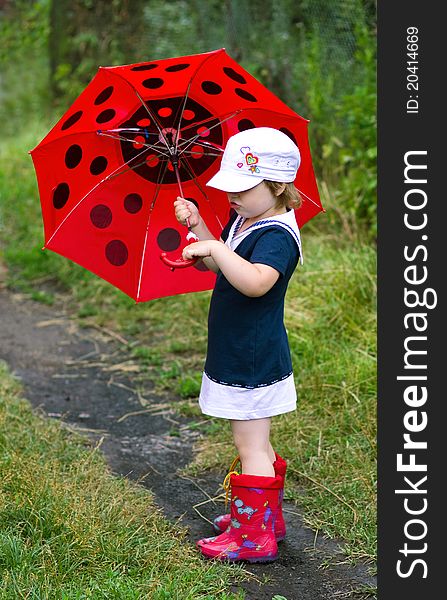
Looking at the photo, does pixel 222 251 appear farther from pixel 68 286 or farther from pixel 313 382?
pixel 68 286

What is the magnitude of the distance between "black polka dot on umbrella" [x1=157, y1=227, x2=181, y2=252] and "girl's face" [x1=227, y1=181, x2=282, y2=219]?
0.42 m

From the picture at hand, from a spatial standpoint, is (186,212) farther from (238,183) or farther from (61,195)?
(61,195)

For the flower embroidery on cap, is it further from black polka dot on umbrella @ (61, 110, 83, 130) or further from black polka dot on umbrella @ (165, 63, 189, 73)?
black polka dot on umbrella @ (61, 110, 83, 130)

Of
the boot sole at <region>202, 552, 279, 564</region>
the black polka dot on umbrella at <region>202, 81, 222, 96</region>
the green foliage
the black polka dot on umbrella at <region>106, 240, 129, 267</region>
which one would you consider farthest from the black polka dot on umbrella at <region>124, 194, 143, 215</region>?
the green foliage

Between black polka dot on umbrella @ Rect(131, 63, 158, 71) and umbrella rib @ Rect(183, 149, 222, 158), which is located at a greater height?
black polka dot on umbrella @ Rect(131, 63, 158, 71)

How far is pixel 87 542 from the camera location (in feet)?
9.91

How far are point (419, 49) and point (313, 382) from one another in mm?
1762

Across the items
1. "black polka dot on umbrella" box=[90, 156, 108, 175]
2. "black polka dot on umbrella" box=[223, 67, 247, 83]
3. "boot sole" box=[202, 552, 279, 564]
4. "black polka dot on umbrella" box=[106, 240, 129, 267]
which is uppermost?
"black polka dot on umbrella" box=[223, 67, 247, 83]

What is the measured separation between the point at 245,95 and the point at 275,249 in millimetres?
621

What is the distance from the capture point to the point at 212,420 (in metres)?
4.54

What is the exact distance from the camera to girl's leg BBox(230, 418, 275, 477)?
10.5ft

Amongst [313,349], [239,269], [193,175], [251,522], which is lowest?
[251,522]

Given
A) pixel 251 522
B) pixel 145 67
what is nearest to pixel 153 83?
pixel 145 67

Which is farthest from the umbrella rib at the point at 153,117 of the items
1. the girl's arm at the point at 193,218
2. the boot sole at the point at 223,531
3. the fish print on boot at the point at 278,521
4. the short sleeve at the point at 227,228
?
the boot sole at the point at 223,531
